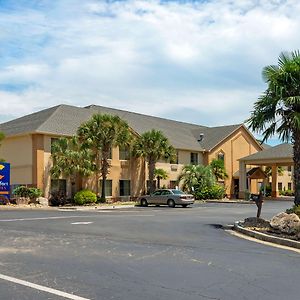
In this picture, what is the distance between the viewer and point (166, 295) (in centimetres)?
750

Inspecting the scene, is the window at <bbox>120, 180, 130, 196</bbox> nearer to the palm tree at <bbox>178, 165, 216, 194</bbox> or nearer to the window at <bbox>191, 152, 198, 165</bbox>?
the palm tree at <bbox>178, 165, 216, 194</bbox>

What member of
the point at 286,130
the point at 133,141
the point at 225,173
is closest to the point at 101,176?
the point at 133,141

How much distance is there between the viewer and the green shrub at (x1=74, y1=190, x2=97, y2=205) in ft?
126

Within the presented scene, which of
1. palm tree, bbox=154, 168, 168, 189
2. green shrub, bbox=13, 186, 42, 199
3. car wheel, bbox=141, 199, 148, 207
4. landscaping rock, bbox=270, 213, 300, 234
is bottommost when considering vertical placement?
car wheel, bbox=141, 199, 148, 207

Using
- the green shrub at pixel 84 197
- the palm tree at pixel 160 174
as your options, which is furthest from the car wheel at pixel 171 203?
the palm tree at pixel 160 174

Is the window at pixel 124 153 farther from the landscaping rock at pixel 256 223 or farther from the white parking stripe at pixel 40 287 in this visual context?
the white parking stripe at pixel 40 287

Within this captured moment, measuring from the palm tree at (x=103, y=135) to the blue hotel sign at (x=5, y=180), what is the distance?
20.6ft

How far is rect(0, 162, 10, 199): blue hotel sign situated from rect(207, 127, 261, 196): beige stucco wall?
24491 mm

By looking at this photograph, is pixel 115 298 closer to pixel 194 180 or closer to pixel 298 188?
pixel 298 188

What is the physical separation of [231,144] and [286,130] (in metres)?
38.6

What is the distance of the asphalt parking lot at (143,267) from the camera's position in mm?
7770

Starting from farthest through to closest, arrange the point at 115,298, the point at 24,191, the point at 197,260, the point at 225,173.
A: the point at 225,173 → the point at 24,191 → the point at 197,260 → the point at 115,298

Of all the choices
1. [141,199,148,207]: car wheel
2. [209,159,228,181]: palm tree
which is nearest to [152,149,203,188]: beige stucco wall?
[209,159,228,181]: palm tree

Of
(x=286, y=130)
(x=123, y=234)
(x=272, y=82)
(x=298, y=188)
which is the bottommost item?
(x=123, y=234)
